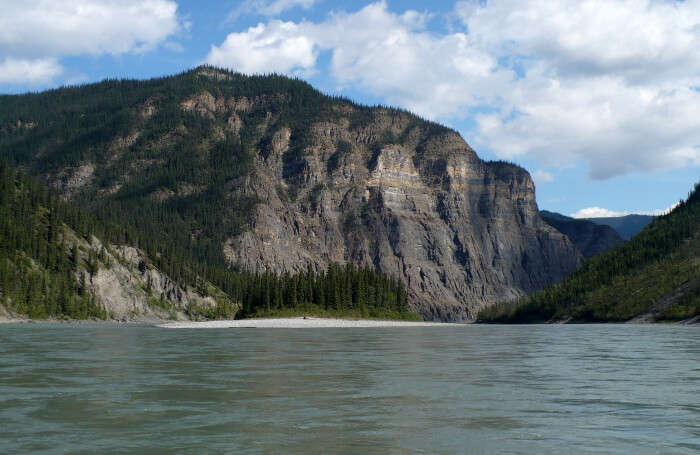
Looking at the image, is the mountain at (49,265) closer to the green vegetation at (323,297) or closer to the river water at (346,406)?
the green vegetation at (323,297)

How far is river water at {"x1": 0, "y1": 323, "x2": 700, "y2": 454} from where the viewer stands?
61.4 ft

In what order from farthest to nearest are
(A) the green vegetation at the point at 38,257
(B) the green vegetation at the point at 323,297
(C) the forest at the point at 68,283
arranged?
(B) the green vegetation at the point at 323,297 < (C) the forest at the point at 68,283 < (A) the green vegetation at the point at 38,257

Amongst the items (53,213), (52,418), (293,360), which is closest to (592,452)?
(52,418)

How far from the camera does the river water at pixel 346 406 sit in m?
18.7

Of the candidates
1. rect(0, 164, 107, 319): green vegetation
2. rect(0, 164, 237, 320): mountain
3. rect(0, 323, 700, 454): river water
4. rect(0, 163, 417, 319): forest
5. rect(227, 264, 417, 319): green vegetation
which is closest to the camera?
rect(0, 323, 700, 454): river water

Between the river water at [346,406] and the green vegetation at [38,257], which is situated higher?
the green vegetation at [38,257]

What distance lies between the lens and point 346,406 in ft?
82.4

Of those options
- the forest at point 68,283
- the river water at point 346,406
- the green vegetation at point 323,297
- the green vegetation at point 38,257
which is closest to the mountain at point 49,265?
the green vegetation at point 38,257

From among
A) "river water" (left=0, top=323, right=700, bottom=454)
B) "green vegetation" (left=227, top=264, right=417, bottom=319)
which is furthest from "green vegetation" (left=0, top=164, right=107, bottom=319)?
"river water" (left=0, top=323, right=700, bottom=454)

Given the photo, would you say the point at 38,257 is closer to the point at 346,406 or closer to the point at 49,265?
the point at 49,265

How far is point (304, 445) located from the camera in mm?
18406

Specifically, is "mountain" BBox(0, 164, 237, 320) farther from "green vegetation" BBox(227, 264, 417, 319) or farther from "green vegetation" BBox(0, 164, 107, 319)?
"green vegetation" BBox(227, 264, 417, 319)

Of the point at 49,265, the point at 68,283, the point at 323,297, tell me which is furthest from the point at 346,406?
the point at 49,265

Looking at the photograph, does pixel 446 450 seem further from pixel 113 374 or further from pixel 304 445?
pixel 113 374
